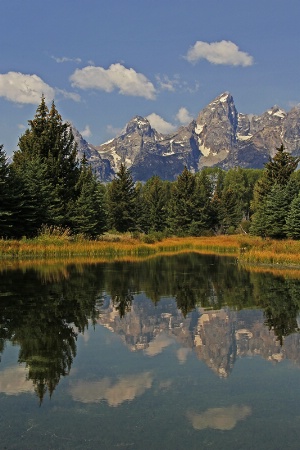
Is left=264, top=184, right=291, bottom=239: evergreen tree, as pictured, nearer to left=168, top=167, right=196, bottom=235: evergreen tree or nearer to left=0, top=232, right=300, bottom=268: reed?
left=0, top=232, right=300, bottom=268: reed

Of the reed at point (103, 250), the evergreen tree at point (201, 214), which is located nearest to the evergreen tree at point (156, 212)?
the evergreen tree at point (201, 214)

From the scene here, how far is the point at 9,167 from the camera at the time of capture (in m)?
45.4

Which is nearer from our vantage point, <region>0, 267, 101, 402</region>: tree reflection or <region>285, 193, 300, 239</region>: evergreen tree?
<region>0, 267, 101, 402</region>: tree reflection

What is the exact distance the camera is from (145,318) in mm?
15203

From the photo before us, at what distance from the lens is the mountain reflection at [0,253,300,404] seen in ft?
34.5

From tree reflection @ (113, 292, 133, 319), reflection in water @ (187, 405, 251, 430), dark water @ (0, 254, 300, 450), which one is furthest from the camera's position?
tree reflection @ (113, 292, 133, 319)

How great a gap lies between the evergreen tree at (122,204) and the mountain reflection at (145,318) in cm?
5319

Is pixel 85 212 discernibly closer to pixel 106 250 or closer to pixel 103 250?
pixel 106 250

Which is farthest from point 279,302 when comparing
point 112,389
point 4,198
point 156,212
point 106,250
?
point 156,212

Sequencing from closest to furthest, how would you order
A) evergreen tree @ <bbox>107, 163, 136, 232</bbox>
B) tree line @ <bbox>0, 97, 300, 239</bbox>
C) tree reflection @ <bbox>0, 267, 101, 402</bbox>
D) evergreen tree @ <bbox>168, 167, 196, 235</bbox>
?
tree reflection @ <bbox>0, 267, 101, 402</bbox>, tree line @ <bbox>0, 97, 300, 239</bbox>, evergreen tree @ <bbox>107, 163, 136, 232</bbox>, evergreen tree @ <bbox>168, 167, 196, 235</bbox>

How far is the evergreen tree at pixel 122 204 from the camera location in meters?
79.2

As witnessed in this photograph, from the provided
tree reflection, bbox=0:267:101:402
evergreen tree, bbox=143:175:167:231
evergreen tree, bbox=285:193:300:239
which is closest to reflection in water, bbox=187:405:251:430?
tree reflection, bbox=0:267:101:402

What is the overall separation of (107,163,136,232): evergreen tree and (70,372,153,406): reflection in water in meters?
69.8

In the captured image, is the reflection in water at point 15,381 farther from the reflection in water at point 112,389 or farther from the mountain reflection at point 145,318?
the reflection in water at point 112,389
